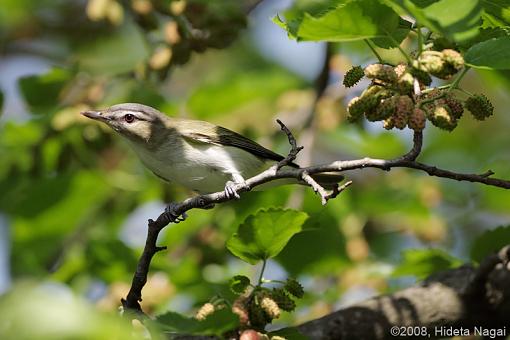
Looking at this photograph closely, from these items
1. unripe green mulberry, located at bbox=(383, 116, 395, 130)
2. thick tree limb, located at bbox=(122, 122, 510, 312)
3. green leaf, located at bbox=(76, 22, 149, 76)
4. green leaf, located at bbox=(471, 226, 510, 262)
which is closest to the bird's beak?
thick tree limb, located at bbox=(122, 122, 510, 312)

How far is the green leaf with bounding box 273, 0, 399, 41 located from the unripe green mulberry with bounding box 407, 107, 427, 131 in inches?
10.8

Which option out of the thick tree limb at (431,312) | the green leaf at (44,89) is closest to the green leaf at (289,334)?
the thick tree limb at (431,312)

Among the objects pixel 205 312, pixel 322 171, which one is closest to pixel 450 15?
pixel 322 171

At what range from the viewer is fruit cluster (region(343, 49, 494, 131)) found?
232cm

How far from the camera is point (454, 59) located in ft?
7.52

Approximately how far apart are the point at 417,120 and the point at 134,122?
112 inches

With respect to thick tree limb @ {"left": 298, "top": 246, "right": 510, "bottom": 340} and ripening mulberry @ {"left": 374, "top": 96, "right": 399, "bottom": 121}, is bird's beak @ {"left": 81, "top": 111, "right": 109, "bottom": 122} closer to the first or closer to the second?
thick tree limb @ {"left": 298, "top": 246, "right": 510, "bottom": 340}

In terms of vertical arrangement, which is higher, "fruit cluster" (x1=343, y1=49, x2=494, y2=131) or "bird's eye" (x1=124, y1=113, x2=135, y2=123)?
"bird's eye" (x1=124, y1=113, x2=135, y2=123)

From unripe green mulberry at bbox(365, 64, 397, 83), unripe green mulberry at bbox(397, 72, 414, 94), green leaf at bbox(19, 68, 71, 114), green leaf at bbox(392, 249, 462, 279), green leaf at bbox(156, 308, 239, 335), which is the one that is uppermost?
green leaf at bbox(19, 68, 71, 114)

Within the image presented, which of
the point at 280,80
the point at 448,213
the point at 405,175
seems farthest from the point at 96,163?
the point at 448,213

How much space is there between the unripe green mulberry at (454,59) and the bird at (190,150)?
2342mm

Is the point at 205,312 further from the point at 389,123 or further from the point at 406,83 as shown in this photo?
the point at 406,83

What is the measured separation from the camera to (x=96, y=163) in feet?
17.7

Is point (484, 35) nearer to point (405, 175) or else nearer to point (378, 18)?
point (378, 18)
